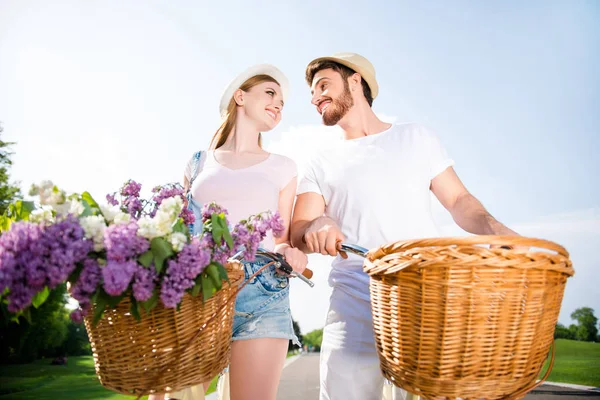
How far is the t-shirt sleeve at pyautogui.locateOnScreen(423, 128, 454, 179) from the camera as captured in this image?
331 centimetres

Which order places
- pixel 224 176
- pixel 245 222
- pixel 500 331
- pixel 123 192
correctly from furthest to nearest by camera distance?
1. pixel 224 176
2. pixel 123 192
3. pixel 245 222
4. pixel 500 331

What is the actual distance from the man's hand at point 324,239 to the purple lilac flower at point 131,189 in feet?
2.73

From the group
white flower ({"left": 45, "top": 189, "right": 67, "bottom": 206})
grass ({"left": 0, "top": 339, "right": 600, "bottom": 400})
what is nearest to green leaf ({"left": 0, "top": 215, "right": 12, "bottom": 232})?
white flower ({"left": 45, "top": 189, "right": 67, "bottom": 206})

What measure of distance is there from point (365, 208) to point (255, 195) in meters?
0.66

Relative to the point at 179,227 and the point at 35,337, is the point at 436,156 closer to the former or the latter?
the point at 179,227

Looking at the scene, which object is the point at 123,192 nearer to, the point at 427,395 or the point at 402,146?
the point at 427,395

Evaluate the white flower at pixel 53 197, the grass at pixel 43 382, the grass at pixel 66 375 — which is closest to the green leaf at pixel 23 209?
the white flower at pixel 53 197

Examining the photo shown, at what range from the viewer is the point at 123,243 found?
1.65 metres

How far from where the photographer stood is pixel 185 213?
2.13 m

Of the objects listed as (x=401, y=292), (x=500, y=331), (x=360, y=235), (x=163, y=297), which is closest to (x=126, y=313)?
(x=163, y=297)

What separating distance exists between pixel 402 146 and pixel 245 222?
161 centimetres

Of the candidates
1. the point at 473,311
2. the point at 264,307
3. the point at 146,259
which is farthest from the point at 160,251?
the point at 264,307

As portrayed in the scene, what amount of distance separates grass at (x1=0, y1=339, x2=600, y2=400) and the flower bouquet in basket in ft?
69.0

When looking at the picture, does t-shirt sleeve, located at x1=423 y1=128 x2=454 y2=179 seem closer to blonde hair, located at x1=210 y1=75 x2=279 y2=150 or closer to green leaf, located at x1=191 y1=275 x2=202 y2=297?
blonde hair, located at x1=210 y1=75 x2=279 y2=150
